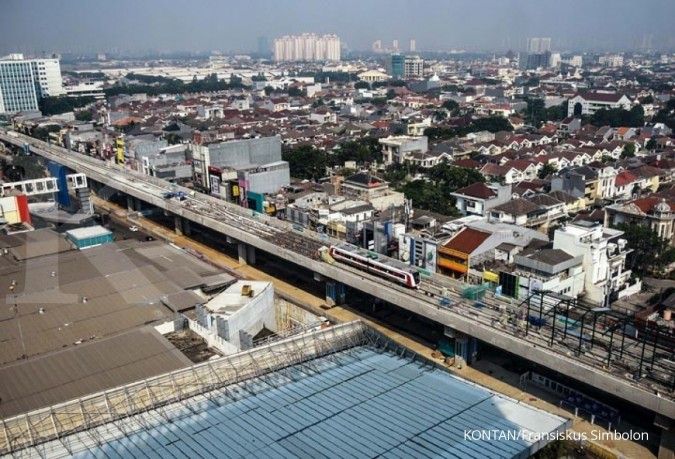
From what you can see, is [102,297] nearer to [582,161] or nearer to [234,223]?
[234,223]

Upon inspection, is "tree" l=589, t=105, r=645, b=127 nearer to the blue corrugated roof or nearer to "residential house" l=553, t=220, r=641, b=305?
"residential house" l=553, t=220, r=641, b=305

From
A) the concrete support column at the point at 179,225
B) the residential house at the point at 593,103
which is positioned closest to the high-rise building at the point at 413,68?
the residential house at the point at 593,103

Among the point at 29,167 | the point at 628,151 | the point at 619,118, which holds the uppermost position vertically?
the point at 619,118

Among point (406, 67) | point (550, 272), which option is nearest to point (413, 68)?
point (406, 67)

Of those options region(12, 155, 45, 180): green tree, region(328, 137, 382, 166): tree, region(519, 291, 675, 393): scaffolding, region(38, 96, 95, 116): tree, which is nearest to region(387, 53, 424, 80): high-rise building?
region(38, 96, 95, 116): tree

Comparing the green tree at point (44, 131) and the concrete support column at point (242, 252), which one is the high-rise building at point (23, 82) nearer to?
the green tree at point (44, 131)

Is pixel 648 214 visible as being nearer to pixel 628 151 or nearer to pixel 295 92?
pixel 628 151
